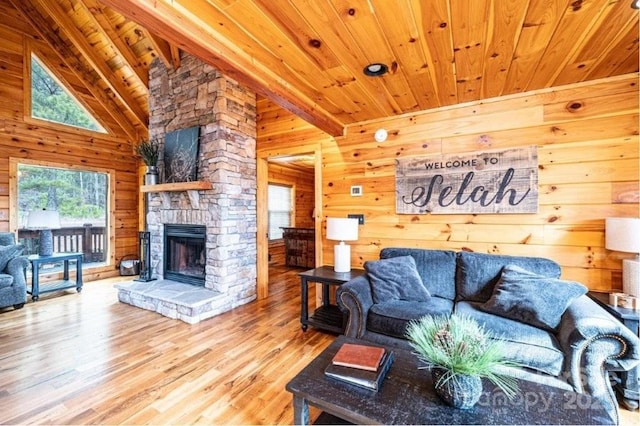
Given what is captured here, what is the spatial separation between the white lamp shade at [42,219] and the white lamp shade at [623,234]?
Answer: 6.29 metres

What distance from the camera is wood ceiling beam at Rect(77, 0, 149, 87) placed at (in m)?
3.93

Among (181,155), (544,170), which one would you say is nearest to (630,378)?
(544,170)

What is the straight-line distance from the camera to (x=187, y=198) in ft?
13.4

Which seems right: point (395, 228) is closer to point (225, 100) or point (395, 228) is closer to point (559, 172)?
point (559, 172)

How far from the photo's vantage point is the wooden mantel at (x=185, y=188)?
3.67 metres

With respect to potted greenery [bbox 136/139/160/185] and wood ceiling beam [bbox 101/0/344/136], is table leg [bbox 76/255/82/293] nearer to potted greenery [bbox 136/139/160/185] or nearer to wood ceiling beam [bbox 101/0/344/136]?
potted greenery [bbox 136/139/160/185]

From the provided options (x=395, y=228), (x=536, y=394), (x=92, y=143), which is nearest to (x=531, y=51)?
(x=395, y=228)

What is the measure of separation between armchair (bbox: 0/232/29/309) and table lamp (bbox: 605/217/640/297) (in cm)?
631

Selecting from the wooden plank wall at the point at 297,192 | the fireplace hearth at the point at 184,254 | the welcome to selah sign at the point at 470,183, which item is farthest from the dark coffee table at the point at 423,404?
the wooden plank wall at the point at 297,192

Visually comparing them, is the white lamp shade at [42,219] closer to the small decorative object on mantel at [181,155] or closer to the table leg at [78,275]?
the table leg at [78,275]

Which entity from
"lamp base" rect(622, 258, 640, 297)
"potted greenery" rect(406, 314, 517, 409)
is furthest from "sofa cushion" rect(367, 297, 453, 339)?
"lamp base" rect(622, 258, 640, 297)

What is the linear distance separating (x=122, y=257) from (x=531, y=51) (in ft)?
22.9

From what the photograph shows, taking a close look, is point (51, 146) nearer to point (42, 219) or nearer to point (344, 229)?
point (42, 219)

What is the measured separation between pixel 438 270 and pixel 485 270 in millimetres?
390
